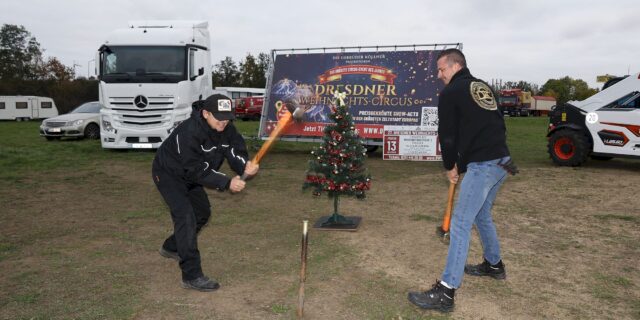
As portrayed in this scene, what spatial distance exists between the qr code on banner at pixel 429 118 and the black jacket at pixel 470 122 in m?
10.0

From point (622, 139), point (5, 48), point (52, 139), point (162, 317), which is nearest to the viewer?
point (162, 317)

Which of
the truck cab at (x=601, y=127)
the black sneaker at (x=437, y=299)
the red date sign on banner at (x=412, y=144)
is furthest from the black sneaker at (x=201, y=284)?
the truck cab at (x=601, y=127)

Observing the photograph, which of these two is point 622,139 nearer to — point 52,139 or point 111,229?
point 111,229

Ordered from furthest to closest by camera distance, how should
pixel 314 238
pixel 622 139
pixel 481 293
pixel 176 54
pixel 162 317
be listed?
1. pixel 176 54
2. pixel 622 139
3. pixel 314 238
4. pixel 481 293
5. pixel 162 317

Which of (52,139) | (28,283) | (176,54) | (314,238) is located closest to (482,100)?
(314,238)

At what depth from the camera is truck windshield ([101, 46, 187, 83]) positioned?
14.2 metres

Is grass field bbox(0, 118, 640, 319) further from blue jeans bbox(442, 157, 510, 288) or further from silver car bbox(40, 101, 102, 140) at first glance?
silver car bbox(40, 101, 102, 140)

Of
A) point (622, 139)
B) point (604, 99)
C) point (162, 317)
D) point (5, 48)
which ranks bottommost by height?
point (162, 317)

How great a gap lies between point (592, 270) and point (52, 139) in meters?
20.7

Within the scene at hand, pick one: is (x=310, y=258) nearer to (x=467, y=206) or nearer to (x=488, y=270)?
(x=488, y=270)

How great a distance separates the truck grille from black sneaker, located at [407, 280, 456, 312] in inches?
457

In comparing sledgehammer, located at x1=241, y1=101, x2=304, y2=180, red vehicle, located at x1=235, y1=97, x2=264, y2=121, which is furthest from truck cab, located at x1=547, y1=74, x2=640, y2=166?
red vehicle, located at x1=235, y1=97, x2=264, y2=121

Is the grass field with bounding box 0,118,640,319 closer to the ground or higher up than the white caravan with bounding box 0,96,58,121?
closer to the ground

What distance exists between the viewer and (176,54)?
1418 cm
